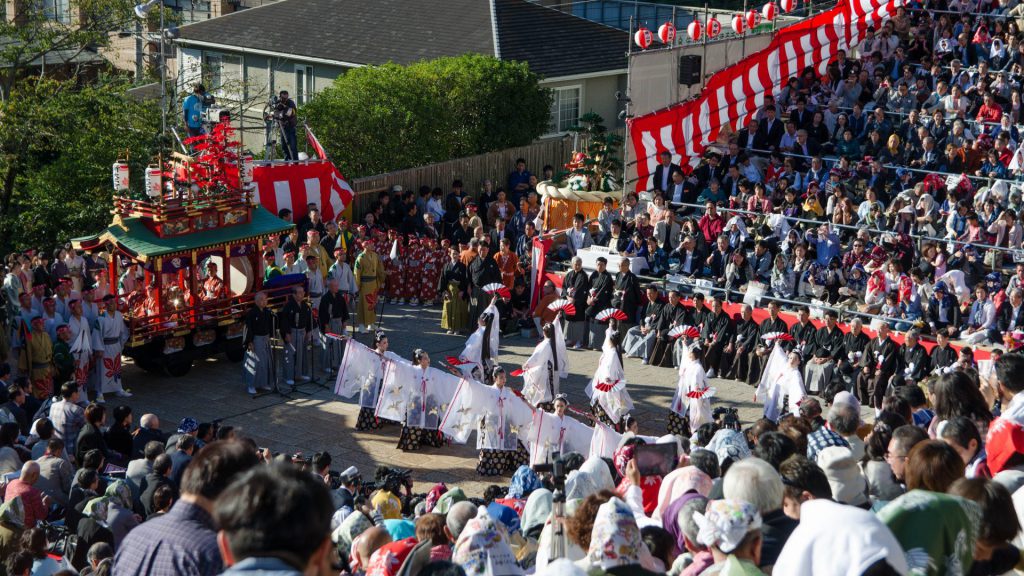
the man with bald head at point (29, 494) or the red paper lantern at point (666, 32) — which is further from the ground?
the red paper lantern at point (666, 32)

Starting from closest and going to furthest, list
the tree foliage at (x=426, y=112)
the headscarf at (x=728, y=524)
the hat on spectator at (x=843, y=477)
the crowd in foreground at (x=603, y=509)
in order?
the crowd in foreground at (x=603, y=509) → the headscarf at (x=728, y=524) → the hat on spectator at (x=843, y=477) → the tree foliage at (x=426, y=112)

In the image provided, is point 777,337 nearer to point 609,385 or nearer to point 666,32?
point 609,385

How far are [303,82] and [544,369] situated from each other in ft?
→ 51.1

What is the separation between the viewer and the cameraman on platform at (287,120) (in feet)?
73.6

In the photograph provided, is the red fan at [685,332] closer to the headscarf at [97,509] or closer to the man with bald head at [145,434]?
the man with bald head at [145,434]

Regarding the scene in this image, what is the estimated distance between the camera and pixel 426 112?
26094 mm

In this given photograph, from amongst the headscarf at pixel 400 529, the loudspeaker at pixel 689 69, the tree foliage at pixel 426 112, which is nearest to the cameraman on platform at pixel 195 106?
the tree foliage at pixel 426 112

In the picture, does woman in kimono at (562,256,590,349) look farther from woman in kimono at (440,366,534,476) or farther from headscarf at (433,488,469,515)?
headscarf at (433,488,469,515)

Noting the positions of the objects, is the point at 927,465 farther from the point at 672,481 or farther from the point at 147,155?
the point at 147,155

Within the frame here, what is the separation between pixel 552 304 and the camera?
18969 mm

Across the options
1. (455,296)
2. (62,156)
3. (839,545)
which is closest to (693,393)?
(455,296)

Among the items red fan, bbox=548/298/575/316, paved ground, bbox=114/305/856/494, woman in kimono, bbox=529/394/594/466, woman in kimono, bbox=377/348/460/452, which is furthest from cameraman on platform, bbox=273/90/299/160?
woman in kimono, bbox=529/394/594/466

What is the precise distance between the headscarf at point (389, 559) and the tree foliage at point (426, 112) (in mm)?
19041

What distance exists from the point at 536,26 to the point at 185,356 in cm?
1598
